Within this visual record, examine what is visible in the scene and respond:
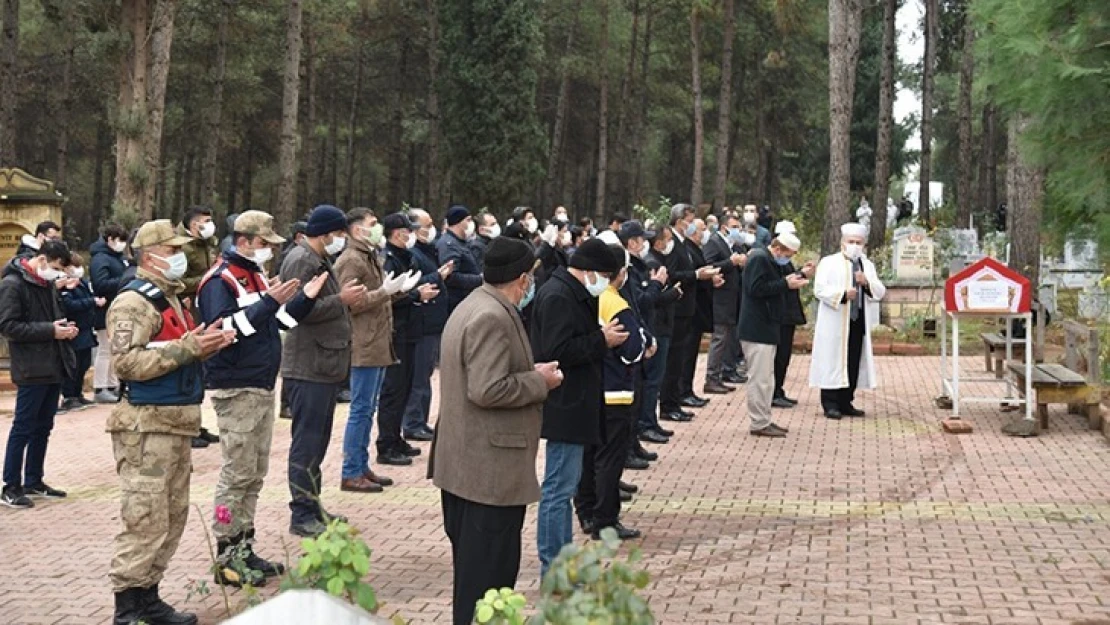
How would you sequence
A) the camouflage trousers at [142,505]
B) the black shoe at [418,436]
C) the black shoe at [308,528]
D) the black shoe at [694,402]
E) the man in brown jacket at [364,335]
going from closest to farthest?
the camouflage trousers at [142,505] → the black shoe at [308,528] → the man in brown jacket at [364,335] → the black shoe at [418,436] → the black shoe at [694,402]

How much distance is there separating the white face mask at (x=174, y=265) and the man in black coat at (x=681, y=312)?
6672 mm

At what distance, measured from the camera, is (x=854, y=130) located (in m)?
53.4

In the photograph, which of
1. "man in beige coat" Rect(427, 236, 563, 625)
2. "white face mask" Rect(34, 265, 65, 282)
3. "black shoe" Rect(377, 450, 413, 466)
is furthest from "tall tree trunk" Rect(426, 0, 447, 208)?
"man in beige coat" Rect(427, 236, 563, 625)

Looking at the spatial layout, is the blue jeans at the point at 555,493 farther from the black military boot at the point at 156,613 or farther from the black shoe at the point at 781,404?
the black shoe at the point at 781,404

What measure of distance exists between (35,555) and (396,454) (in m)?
3.44

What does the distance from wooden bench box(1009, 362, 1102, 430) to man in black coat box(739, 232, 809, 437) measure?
95.8 inches

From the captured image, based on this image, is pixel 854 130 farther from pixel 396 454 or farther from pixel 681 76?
pixel 396 454

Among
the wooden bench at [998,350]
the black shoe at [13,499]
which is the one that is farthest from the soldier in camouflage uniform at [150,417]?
the wooden bench at [998,350]

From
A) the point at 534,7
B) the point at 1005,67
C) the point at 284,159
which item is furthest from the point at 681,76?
the point at 1005,67

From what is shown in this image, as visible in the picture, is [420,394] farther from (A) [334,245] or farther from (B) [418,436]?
(A) [334,245]

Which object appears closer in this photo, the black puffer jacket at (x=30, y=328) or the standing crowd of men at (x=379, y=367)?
the standing crowd of men at (x=379, y=367)

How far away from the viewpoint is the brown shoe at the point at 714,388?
15727 mm

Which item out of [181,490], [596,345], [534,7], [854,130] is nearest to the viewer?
[181,490]

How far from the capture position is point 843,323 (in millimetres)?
13781
